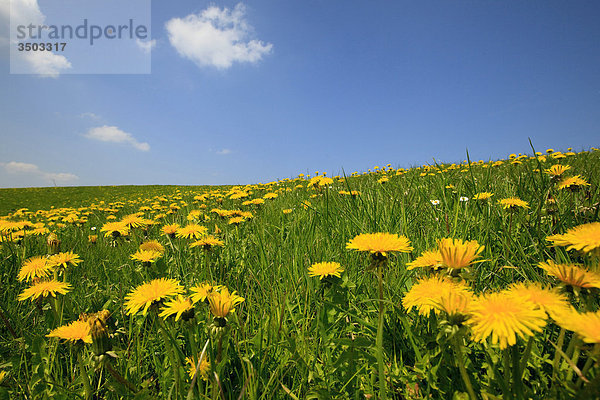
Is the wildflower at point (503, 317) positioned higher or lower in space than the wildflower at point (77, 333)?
higher

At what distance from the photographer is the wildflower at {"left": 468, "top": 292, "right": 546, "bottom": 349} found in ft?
1.94

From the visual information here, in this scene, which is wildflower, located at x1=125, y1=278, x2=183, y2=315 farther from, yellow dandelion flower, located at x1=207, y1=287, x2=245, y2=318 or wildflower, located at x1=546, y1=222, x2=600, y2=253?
wildflower, located at x1=546, y1=222, x2=600, y2=253

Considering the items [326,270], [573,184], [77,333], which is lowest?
[77,333]

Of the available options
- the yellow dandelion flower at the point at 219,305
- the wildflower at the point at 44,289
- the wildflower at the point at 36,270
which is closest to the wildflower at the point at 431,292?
the yellow dandelion flower at the point at 219,305

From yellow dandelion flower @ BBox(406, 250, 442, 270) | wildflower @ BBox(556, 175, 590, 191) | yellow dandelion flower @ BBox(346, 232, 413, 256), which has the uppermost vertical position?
wildflower @ BBox(556, 175, 590, 191)

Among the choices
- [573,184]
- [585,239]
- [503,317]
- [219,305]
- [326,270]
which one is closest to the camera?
[503,317]

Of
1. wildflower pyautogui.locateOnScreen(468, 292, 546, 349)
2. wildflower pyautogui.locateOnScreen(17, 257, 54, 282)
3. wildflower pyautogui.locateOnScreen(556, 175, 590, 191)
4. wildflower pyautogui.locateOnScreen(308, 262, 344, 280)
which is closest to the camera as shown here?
wildflower pyautogui.locateOnScreen(468, 292, 546, 349)

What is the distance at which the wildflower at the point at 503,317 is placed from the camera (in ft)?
1.94

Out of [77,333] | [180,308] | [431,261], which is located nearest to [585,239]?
[431,261]

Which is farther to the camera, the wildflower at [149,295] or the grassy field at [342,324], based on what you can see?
the wildflower at [149,295]

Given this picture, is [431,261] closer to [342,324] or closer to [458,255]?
[458,255]

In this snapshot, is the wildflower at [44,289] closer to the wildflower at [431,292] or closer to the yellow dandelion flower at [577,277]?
the wildflower at [431,292]

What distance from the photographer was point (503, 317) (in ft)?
2.01

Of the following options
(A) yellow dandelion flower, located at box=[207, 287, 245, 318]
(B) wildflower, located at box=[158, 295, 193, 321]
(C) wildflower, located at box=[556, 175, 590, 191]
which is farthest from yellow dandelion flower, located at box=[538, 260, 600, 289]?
(C) wildflower, located at box=[556, 175, 590, 191]
